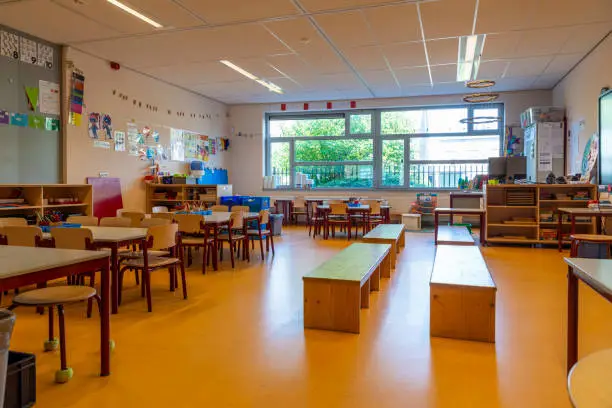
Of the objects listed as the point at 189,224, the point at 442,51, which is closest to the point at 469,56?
the point at 442,51

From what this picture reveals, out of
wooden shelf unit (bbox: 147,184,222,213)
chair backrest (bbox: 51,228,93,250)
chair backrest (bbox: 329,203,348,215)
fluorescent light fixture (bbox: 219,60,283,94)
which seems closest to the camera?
chair backrest (bbox: 51,228,93,250)

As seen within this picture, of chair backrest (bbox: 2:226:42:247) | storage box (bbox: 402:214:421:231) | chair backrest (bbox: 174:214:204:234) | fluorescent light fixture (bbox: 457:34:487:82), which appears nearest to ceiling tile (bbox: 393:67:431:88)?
fluorescent light fixture (bbox: 457:34:487:82)

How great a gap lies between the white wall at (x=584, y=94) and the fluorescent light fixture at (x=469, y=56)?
66.7 inches

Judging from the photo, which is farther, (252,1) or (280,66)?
(280,66)

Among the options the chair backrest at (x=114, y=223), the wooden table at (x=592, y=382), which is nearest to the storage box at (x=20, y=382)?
the wooden table at (x=592, y=382)

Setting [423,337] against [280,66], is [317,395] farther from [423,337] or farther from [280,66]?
[280,66]

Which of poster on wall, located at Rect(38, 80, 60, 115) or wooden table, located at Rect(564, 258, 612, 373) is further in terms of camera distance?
poster on wall, located at Rect(38, 80, 60, 115)

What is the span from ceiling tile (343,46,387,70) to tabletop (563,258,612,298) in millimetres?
5495

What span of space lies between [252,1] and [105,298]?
4.00 m

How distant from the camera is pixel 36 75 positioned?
6.16 metres

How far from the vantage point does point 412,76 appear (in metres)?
8.52

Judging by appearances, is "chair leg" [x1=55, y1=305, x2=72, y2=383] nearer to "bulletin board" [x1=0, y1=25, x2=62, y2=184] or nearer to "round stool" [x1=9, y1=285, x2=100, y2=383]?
"round stool" [x1=9, y1=285, x2=100, y2=383]

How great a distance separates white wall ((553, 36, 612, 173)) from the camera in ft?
21.1

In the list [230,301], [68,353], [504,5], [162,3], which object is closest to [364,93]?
[504,5]
